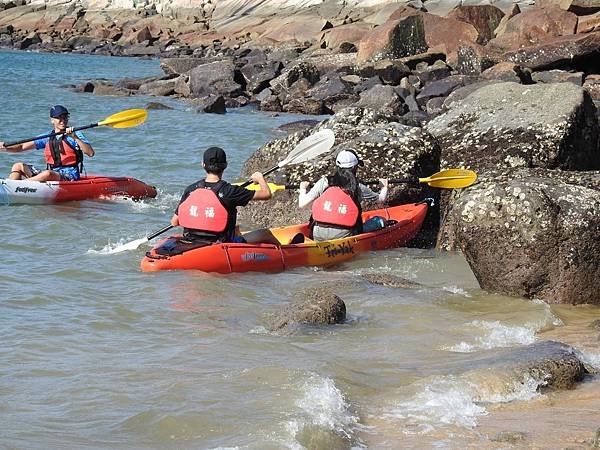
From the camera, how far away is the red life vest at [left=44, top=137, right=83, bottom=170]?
11.9 metres

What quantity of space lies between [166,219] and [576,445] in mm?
7613

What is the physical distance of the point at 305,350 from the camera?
6.03 metres

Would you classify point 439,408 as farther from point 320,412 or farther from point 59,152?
point 59,152

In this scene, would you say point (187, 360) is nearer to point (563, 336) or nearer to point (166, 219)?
point (563, 336)

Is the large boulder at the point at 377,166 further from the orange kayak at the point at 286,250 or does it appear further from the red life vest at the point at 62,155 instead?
the red life vest at the point at 62,155

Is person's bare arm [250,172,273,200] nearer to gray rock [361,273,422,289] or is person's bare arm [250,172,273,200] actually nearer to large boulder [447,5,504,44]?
gray rock [361,273,422,289]

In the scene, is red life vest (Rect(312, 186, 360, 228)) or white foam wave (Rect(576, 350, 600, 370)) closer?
white foam wave (Rect(576, 350, 600, 370))

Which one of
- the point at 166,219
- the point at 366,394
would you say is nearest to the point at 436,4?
the point at 166,219

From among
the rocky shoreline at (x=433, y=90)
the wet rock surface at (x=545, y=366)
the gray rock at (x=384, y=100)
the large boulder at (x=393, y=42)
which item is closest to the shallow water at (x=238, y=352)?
the wet rock surface at (x=545, y=366)

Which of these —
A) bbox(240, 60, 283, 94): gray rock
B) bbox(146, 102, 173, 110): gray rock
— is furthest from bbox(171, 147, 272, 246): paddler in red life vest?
bbox(240, 60, 283, 94): gray rock

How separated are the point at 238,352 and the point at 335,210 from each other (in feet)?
11.6

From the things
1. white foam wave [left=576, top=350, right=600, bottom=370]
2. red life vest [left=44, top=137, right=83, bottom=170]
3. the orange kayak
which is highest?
red life vest [left=44, top=137, right=83, bottom=170]

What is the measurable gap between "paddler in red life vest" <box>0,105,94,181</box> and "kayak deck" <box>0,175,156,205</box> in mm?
141

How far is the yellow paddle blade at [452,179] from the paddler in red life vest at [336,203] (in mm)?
911
